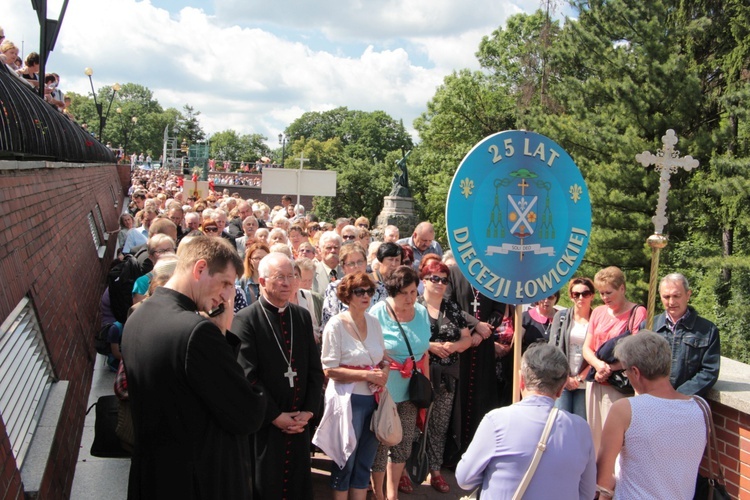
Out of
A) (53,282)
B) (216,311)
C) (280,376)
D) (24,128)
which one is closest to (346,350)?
(280,376)

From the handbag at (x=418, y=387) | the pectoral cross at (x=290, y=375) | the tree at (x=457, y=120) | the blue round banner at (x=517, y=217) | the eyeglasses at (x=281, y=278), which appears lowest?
the handbag at (x=418, y=387)

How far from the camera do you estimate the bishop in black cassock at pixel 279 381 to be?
432 cm

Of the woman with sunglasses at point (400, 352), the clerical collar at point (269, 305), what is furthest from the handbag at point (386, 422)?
the clerical collar at point (269, 305)

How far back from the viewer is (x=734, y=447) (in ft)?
14.9

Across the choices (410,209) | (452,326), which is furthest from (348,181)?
(452,326)

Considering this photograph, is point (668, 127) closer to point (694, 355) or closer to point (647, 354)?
point (694, 355)

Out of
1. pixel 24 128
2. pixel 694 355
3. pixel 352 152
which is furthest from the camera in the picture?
pixel 352 152

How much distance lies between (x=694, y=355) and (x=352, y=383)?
88.1 inches

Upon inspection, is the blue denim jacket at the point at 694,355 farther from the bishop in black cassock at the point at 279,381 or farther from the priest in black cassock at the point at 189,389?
the priest in black cassock at the point at 189,389

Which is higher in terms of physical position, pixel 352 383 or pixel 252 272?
pixel 252 272

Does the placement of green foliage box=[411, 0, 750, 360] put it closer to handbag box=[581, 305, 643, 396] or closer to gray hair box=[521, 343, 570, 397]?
handbag box=[581, 305, 643, 396]

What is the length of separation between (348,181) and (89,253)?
128ft

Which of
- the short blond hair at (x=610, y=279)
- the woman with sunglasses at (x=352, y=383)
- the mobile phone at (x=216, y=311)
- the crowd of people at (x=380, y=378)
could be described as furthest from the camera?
the short blond hair at (x=610, y=279)

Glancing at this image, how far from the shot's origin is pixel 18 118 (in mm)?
4957
